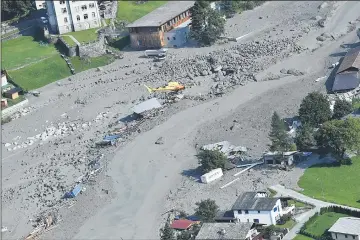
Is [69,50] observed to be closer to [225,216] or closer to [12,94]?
[12,94]

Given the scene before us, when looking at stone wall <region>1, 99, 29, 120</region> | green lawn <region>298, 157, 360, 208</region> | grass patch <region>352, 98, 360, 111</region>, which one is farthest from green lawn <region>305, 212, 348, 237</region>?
stone wall <region>1, 99, 29, 120</region>

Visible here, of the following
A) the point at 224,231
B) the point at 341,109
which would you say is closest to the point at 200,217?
the point at 224,231

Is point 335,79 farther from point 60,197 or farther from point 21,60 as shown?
point 21,60

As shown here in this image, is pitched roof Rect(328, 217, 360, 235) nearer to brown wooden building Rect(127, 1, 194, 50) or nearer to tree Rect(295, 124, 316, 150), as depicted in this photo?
tree Rect(295, 124, 316, 150)

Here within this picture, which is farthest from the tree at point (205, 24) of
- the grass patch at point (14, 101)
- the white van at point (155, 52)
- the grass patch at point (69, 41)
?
the grass patch at point (14, 101)

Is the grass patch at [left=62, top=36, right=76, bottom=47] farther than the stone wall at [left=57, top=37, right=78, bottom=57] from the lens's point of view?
Yes

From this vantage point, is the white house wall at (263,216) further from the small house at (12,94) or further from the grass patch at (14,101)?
the small house at (12,94)

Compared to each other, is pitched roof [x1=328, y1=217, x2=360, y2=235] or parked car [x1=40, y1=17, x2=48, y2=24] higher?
parked car [x1=40, y1=17, x2=48, y2=24]
